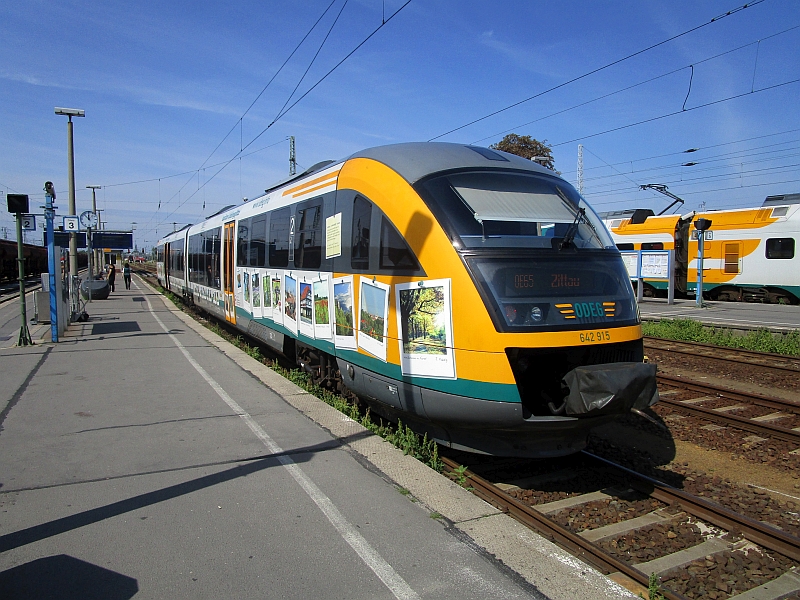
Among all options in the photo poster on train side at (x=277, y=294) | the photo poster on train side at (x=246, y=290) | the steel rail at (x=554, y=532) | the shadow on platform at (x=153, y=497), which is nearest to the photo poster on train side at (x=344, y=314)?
the shadow on platform at (x=153, y=497)

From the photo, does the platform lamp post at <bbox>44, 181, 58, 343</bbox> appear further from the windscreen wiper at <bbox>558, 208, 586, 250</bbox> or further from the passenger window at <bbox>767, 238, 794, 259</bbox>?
the passenger window at <bbox>767, 238, 794, 259</bbox>

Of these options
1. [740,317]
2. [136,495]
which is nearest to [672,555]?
[136,495]

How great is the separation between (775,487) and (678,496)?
121 cm

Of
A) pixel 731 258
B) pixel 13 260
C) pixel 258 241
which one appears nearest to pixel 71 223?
pixel 258 241

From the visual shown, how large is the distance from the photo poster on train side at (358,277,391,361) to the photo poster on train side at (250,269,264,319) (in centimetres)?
490

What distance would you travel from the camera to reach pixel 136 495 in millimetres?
4656

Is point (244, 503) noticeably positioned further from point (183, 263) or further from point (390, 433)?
point (183, 263)

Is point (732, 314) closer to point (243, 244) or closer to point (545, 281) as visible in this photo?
point (243, 244)

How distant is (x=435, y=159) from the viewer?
593cm

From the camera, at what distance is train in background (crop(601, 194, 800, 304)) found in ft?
75.2

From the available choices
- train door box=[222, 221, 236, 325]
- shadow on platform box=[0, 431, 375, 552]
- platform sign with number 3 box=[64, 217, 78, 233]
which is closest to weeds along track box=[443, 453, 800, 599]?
shadow on platform box=[0, 431, 375, 552]

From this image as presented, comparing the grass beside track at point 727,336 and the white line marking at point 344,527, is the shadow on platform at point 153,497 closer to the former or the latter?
the white line marking at point 344,527

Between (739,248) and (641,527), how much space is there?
23.2m

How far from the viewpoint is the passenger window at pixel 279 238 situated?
30.5 ft
